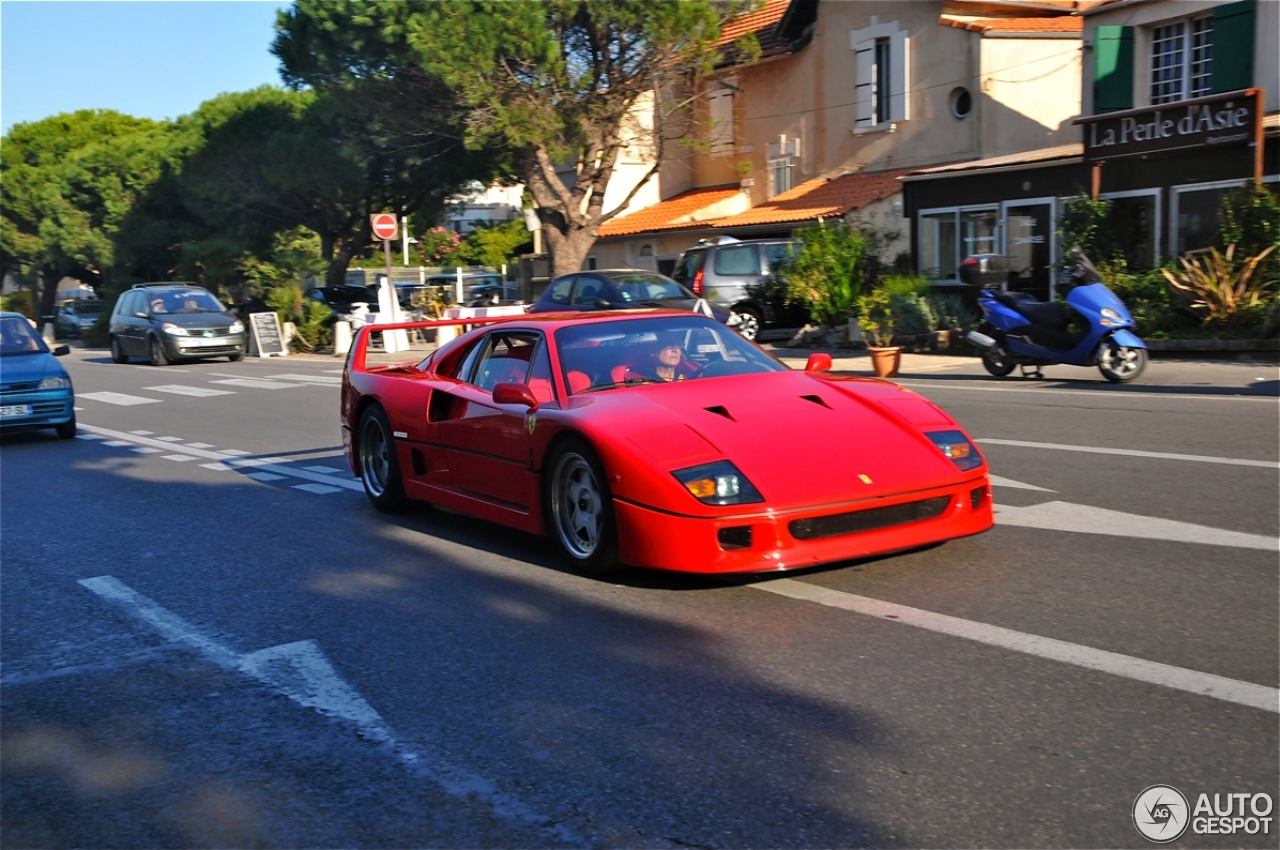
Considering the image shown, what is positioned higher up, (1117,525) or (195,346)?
(195,346)

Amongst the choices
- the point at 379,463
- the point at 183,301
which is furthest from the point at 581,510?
the point at 183,301

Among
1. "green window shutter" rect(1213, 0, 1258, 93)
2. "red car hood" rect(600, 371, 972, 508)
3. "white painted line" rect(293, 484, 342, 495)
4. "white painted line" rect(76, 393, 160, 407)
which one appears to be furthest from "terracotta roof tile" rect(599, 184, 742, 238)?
"red car hood" rect(600, 371, 972, 508)

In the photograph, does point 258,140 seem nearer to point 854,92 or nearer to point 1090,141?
point 854,92

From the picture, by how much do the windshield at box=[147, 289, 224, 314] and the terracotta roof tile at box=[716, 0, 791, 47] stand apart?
14838 mm

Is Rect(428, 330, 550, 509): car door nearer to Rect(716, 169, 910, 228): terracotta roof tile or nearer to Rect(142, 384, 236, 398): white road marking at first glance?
Rect(142, 384, 236, 398): white road marking

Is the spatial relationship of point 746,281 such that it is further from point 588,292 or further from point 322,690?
point 322,690

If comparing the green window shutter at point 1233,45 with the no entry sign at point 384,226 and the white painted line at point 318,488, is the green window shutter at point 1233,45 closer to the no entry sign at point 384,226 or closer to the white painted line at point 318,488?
the no entry sign at point 384,226

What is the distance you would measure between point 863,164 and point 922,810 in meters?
29.0

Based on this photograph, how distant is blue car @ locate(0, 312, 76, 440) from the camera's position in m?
14.0

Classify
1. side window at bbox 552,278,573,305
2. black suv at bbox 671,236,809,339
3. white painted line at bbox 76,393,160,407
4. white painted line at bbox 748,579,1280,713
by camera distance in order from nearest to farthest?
1. white painted line at bbox 748,579,1280,713
2. white painted line at bbox 76,393,160,407
3. side window at bbox 552,278,573,305
4. black suv at bbox 671,236,809,339

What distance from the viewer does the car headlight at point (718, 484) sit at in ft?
18.0

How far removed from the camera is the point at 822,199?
99.2 feet

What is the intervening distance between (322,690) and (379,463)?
150 inches

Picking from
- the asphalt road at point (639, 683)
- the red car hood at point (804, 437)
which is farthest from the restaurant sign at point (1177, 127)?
the red car hood at point (804, 437)
